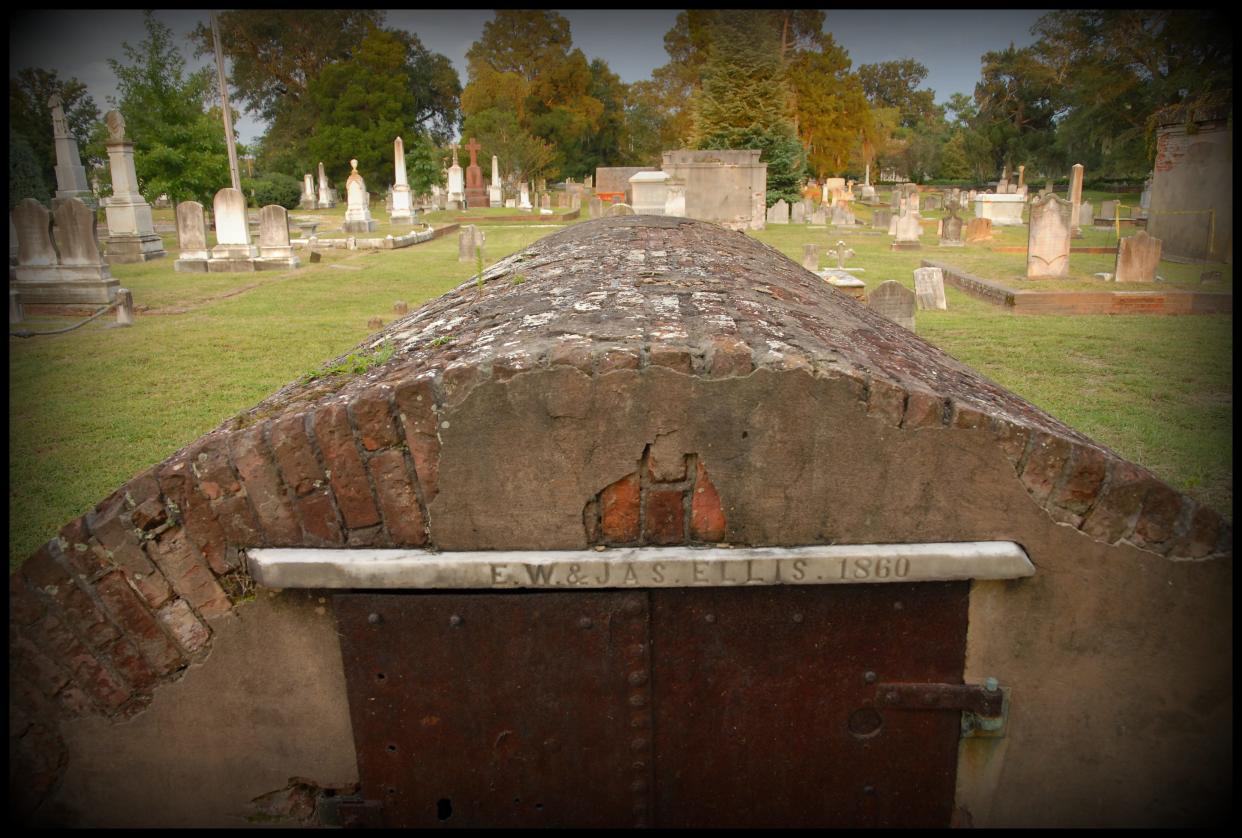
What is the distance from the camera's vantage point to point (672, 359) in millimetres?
2014

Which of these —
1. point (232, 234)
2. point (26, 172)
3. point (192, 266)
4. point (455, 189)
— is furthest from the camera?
point (455, 189)

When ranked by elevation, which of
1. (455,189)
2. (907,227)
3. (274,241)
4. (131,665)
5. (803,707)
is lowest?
(803,707)

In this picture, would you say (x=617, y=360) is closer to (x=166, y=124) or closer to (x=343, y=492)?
(x=343, y=492)

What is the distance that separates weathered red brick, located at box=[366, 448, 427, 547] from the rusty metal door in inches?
6.9

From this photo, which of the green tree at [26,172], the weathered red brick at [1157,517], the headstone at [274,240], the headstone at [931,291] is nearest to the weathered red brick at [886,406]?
the weathered red brick at [1157,517]

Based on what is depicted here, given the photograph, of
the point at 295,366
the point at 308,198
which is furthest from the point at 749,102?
the point at 295,366

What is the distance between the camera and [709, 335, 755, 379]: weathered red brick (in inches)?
79.2

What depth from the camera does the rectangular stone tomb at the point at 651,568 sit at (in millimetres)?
2066

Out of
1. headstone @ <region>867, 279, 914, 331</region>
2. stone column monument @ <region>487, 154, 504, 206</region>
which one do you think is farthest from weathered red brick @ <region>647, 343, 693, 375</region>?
stone column monument @ <region>487, 154, 504, 206</region>

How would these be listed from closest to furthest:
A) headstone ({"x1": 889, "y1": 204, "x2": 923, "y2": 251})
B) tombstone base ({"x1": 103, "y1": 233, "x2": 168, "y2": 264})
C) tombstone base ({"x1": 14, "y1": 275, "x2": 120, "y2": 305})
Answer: tombstone base ({"x1": 14, "y1": 275, "x2": 120, "y2": 305}) → tombstone base ({"x1": 103, "y1": 233, "x2": 168, "y2": 264}) → headstone ({"x1": 889, "y1": 204, "x2": 923, "y2": 251})

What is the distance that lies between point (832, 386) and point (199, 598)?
1733mm

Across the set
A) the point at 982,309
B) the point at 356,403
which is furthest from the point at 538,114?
the point at 356,403

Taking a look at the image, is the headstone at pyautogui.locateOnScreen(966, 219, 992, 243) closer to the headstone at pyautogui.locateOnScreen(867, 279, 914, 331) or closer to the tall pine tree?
the tall pine tree

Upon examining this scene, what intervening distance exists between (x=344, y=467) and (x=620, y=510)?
710 millimetres
